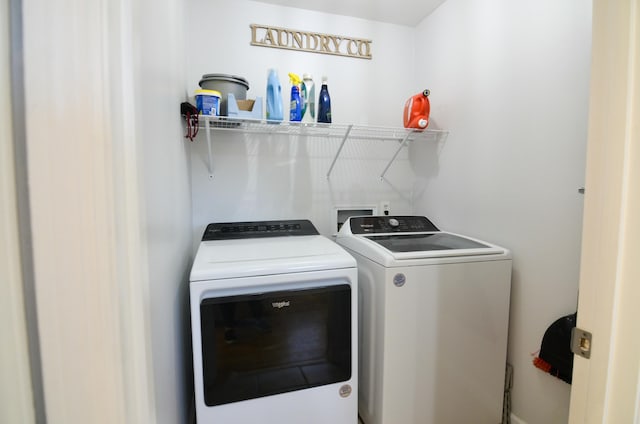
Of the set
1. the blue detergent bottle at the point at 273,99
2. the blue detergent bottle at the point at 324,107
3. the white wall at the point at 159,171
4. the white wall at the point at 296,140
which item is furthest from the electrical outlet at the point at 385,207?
the white wall at the point at 159,171

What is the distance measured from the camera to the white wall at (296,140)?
1.88 meters

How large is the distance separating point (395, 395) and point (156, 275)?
1.26 meters

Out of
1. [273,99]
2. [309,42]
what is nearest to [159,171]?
[273,99]

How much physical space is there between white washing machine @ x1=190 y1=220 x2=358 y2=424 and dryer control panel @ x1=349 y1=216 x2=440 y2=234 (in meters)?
0.50

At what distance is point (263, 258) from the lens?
129 cm

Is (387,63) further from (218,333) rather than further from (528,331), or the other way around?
(218,333)

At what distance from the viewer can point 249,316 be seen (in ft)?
3.91

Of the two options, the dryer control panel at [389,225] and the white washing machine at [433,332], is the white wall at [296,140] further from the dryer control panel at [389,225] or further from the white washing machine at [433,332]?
the white washing machine at [433,332]

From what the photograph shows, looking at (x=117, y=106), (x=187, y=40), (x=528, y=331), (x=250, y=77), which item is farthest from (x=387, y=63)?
(x=117, y=106)

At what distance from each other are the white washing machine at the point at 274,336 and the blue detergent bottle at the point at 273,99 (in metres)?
0.85

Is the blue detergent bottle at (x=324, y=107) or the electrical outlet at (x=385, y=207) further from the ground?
the blue detergent bottle at (x=324, y=107)

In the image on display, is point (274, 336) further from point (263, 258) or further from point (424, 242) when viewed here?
point (424, 242)

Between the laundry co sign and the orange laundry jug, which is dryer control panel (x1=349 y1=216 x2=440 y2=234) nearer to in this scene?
the orange laundry jug

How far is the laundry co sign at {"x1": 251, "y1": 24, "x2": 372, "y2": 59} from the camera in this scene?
1.95 m
